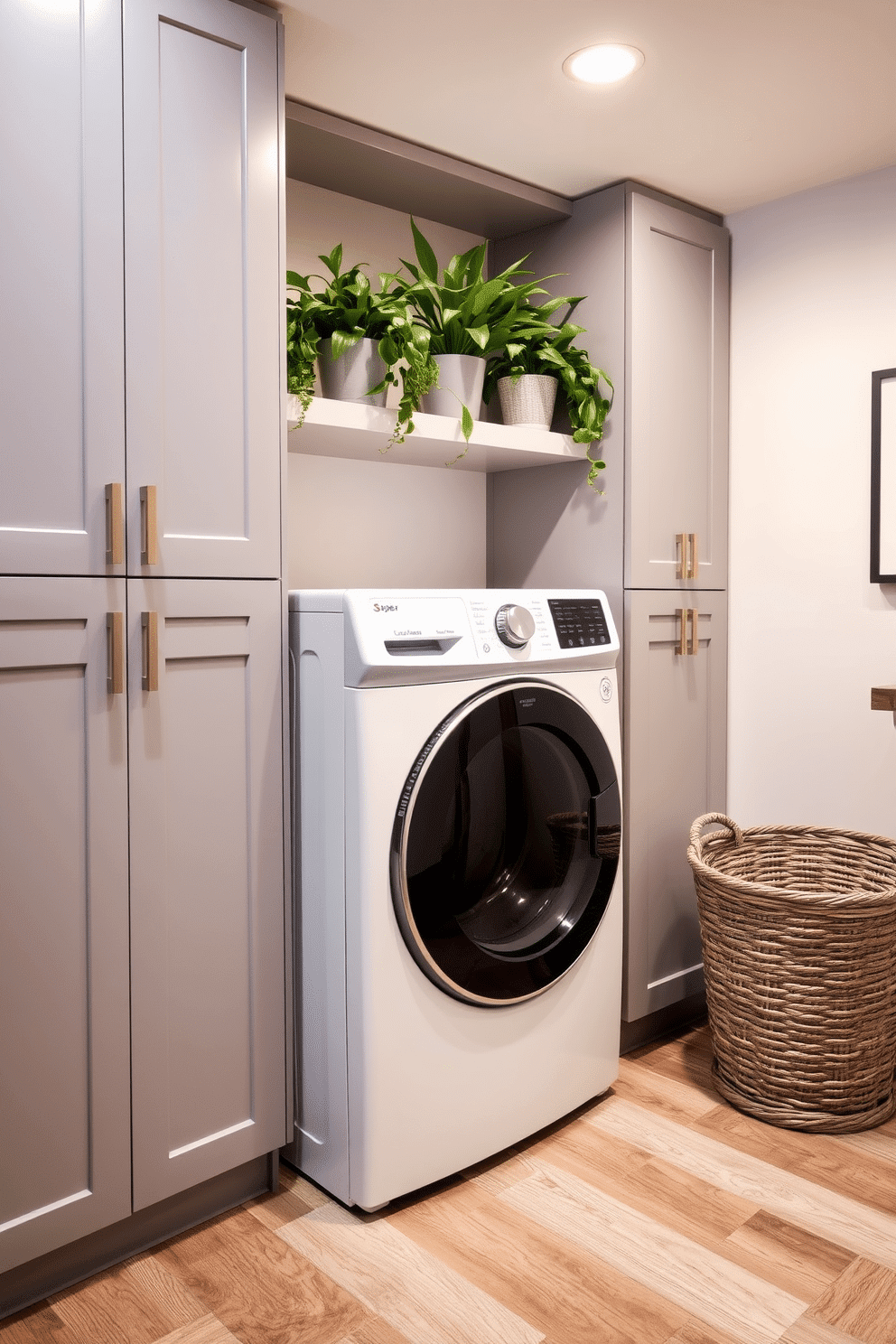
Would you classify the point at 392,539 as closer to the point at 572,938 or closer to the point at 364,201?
the point at 364,201

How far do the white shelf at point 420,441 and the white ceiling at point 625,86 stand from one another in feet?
1.94

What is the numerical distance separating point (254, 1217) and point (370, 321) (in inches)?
66.4

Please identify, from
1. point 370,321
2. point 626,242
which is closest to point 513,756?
point 370,321

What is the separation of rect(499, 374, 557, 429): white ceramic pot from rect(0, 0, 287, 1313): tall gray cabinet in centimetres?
72

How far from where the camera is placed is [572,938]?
6.55ft

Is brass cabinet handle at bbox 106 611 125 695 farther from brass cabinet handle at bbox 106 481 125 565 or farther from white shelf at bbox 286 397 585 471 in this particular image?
white shelf at bbox 286 397 585 471

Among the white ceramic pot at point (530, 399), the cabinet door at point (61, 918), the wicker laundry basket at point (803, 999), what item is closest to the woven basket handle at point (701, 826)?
the wicker laundry basket at point (803, 999)

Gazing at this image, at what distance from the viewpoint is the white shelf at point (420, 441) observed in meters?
1.89

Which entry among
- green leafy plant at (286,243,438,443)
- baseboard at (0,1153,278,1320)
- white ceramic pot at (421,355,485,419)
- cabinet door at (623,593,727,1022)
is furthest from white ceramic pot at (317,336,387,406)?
baseboard at (0,1153,278,1320)

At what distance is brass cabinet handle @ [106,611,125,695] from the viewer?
1501mm

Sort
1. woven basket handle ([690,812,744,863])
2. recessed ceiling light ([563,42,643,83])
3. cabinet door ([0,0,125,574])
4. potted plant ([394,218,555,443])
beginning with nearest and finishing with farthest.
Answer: cabinet door ([0,0,125,574]) < recessed ceiling light ([563,42,643,83]) < potted plant ([394,218,555,443]) < woven basket handle ([690,812,744,863])

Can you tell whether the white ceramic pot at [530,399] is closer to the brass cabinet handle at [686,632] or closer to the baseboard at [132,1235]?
the brass cabinet handle at [686,632]

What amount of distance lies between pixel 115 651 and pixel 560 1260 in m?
1.23

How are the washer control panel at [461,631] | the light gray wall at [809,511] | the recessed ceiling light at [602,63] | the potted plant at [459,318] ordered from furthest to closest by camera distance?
1. the light gray wall at [809,511]
2. the potted plant at [459,318]
3. the recessed ceiling light at [602,63]
4. the washer control panel at [461,631]
